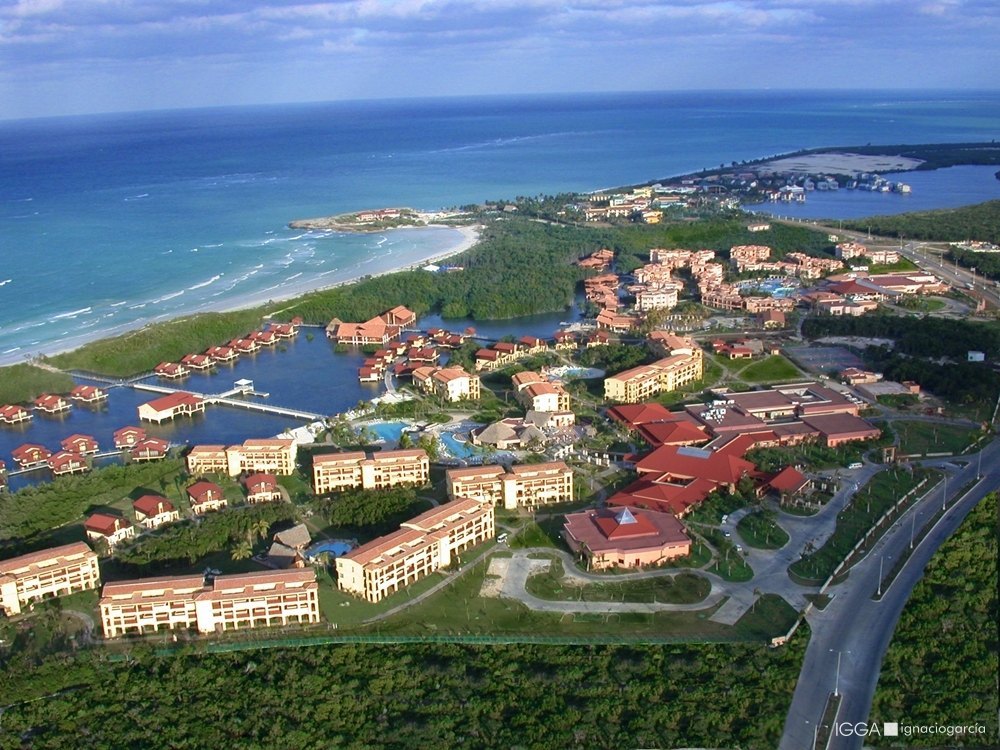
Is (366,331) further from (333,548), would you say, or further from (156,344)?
(333,548)

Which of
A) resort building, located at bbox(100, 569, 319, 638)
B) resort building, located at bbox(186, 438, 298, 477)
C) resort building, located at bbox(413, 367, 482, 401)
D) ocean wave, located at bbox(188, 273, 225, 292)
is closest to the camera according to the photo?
resort building, located at bbox(100, 569, 319, 638)

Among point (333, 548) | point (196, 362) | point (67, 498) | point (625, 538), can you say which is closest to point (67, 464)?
point (67, 498)

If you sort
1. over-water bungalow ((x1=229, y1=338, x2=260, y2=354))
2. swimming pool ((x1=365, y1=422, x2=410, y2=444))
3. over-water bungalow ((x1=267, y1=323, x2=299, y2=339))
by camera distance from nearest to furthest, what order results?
swimming pool ((x1=365, y1=422, x2=410, y2=444)), over-water bungalow ((x1=229, y1=338, x2=260, y2=354)), over-water bungalow ((x1=267, y1=323, x2=299, y2=339))

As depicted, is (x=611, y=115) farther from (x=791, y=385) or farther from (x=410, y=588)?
(x=410, y=588)

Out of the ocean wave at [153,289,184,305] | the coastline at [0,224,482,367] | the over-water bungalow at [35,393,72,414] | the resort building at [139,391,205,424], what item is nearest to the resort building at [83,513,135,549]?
the resort building at [139,391,205,424]

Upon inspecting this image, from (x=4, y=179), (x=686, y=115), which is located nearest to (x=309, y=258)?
(x=4, y=179)

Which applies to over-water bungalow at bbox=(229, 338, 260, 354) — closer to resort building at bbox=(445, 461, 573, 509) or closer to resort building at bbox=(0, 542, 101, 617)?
resort building at bbox=(445, 461, 573, 509)
